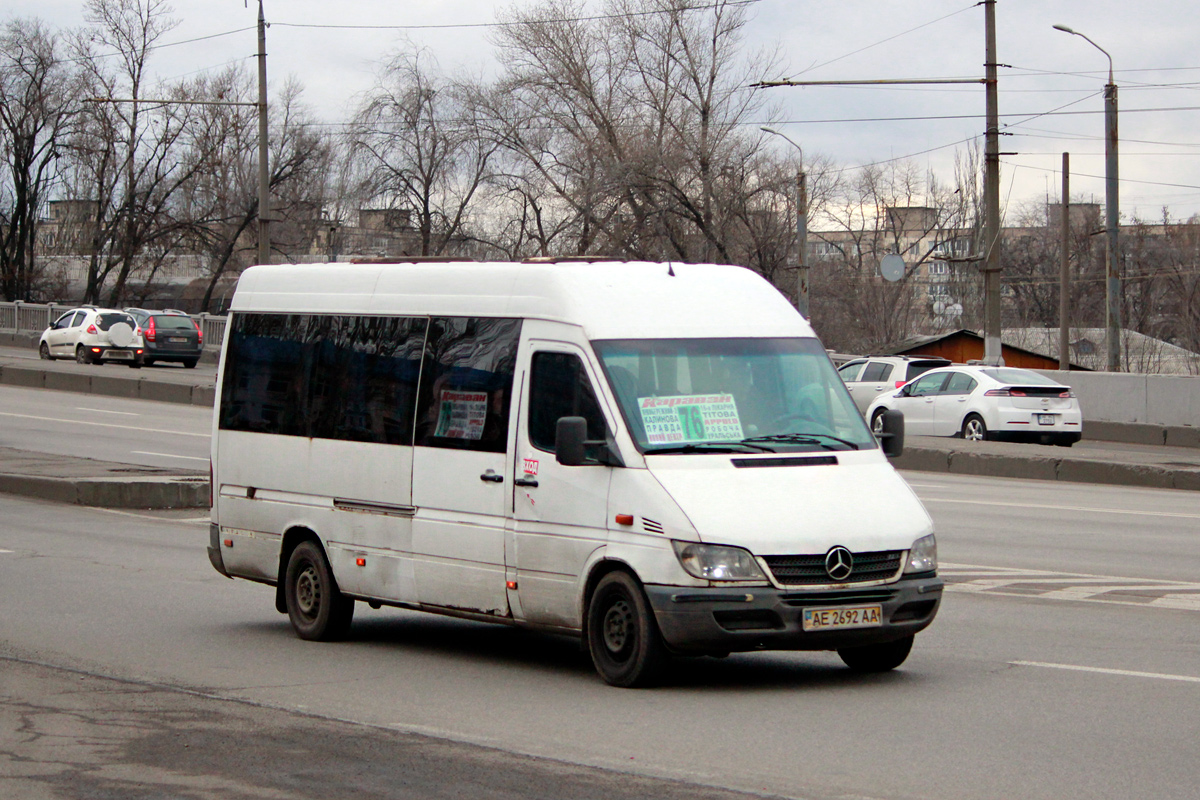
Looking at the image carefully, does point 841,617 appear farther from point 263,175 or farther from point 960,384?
point 263,175

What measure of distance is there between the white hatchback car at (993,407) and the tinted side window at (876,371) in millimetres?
4722

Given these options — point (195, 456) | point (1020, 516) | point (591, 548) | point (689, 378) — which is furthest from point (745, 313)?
point (195, 456)

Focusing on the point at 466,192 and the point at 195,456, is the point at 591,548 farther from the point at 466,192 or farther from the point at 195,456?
the point at 466,192

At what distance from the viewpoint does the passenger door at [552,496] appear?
7.69 metres

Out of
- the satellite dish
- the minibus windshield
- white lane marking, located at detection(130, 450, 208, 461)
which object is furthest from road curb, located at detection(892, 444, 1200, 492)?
the minibus windshield

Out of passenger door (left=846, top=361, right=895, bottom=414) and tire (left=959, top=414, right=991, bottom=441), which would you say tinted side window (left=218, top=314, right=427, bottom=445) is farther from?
passenger door (left=846, top=361, right=895, bottom=414)

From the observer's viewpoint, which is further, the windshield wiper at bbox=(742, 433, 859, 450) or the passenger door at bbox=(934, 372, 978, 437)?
the passenger door at bbox=(934, 372, 978, 437)

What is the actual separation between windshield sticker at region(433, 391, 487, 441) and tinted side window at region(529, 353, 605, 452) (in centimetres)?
41

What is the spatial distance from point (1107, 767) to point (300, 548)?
5406 mm

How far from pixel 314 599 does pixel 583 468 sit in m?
2.63

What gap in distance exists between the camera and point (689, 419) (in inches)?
305

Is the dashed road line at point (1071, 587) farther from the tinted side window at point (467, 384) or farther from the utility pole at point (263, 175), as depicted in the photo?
the utility pole at point (263, 175)

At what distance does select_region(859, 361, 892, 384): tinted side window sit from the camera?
33438 mm

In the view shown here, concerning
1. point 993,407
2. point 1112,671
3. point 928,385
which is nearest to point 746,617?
point 1112,671
